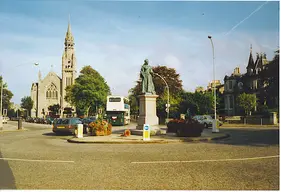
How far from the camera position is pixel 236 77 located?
5856 centimetres

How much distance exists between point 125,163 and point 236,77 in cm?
5536

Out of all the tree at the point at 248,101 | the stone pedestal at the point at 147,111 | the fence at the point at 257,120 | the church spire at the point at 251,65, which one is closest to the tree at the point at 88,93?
the tree at the point at 248,101

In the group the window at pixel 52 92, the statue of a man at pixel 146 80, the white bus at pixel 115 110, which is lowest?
the white bus at pixel 115 110

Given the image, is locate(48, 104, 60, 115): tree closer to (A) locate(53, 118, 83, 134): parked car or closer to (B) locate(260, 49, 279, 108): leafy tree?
(B) locate(260, 49, 279, 108): leafy tree

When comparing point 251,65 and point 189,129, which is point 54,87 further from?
point 189,129

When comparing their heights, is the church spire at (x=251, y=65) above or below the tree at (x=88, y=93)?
above

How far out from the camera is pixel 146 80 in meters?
19.1

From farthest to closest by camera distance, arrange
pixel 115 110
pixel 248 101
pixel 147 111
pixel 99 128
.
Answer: pixel 248 101
pixel 115 110
pixel 147 111
pixel 99 128

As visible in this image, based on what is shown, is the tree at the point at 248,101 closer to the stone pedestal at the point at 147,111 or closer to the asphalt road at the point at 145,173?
the stone pedestal at the point at 147,111

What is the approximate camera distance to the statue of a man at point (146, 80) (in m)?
18.8

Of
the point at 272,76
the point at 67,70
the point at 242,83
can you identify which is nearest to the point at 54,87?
the point at 67,70

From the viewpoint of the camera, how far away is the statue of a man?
1877 centimetres

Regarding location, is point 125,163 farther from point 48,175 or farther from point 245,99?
point 245,99

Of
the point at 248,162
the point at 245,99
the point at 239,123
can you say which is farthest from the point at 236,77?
the point at 248,162
